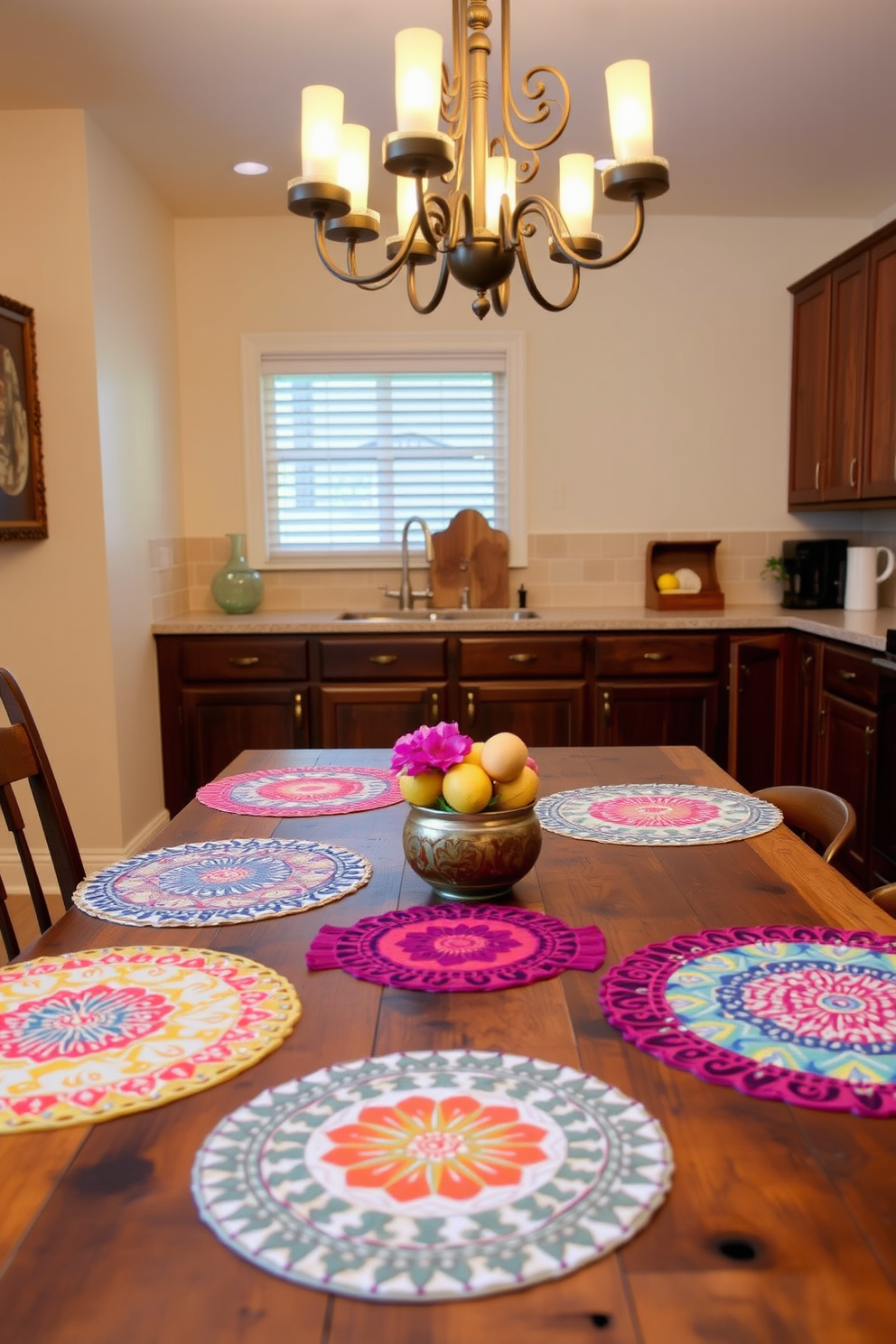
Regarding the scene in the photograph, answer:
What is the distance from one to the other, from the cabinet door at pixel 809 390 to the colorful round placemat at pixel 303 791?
291cm

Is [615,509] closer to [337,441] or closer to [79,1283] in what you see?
[337,441]

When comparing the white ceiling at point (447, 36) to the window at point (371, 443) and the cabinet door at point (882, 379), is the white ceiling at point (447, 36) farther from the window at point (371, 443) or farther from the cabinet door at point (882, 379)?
the window at point (371, 443)

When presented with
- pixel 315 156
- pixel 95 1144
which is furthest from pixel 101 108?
pixel 95 1144

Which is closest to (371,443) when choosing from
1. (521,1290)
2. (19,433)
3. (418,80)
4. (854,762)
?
(19,433)

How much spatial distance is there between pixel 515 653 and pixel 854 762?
4.12 feet

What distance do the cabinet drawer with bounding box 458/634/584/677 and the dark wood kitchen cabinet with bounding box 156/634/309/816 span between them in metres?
0.62

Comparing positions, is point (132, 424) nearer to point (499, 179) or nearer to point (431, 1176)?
point (499, 179)

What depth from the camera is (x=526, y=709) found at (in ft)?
13.8

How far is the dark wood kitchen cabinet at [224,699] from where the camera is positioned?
13.8ft

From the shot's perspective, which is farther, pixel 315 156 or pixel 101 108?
pixel 101 108

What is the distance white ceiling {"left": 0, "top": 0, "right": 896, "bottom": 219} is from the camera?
2.85 m

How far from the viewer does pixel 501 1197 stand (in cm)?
76

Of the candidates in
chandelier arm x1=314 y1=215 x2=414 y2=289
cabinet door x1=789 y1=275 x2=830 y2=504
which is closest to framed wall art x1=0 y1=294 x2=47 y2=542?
chandelier arm x1=314 y1=215 x2=414 y2=289

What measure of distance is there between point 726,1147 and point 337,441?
4241 mm
